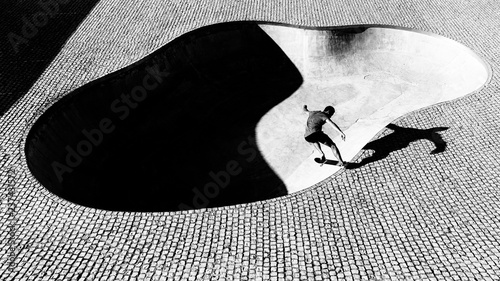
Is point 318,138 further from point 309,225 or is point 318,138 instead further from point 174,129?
point 174,129

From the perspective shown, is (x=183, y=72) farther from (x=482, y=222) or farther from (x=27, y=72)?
(x=482, y=222)

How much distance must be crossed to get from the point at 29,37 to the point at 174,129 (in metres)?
6.94

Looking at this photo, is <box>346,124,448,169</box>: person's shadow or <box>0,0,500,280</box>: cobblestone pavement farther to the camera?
<box>346,124,448,169</box>: person's shadow

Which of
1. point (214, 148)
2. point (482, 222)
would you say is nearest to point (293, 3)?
point (214, 148)

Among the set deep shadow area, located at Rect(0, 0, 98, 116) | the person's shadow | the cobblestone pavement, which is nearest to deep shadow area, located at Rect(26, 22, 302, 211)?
the cobblestone pavement

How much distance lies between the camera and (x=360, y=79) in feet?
55.3

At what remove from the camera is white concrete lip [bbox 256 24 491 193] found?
46.4 ft

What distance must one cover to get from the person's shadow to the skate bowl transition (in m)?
1.77

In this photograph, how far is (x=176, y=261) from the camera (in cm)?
708

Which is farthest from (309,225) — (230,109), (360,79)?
(360,79)

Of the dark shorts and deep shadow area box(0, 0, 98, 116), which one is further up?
deep shadow area box(0, 0, 98, 116)

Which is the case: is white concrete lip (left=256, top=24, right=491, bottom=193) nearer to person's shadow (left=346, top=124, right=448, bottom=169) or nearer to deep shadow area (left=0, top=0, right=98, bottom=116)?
person's shadow (left=346, top=124, right=448, bottom=169)

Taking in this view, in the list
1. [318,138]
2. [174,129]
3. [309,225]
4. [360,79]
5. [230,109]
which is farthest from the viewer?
[360,79]

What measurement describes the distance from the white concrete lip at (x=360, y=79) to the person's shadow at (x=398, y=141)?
2.60m
